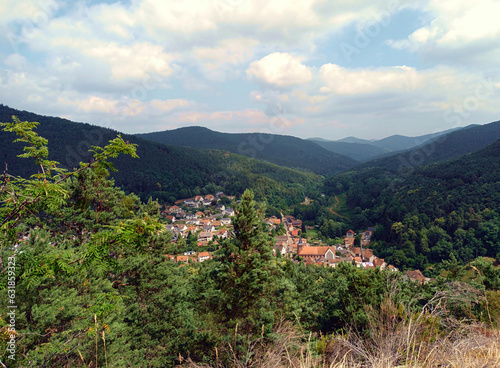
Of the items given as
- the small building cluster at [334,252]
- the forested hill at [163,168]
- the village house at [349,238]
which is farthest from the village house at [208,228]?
the village house at [349,238]

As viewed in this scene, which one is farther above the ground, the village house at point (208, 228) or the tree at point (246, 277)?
the tree at point (246, 277)

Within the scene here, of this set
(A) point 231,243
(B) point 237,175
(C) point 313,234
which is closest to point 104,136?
(B) point 237,175

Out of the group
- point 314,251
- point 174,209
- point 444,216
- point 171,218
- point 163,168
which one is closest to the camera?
point 314,251

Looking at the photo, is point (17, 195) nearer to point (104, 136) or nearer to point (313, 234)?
point (313, 234)

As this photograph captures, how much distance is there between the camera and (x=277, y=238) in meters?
38.4

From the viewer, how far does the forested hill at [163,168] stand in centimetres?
8462

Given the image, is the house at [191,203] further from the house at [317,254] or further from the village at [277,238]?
the house at [317,254]

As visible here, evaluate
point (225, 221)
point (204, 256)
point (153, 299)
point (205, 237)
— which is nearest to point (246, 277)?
point (153, 299)

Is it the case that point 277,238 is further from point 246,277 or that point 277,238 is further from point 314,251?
point 246,277

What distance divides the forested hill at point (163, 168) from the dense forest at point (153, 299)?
70.6 m

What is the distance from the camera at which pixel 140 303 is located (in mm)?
9281

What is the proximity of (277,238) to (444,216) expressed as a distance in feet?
103

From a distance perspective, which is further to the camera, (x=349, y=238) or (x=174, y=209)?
(x=174, y=209)

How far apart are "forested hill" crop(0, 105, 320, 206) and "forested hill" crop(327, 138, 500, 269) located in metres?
37.1
